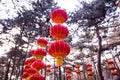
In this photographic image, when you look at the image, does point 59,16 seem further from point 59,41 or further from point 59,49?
point 59,49

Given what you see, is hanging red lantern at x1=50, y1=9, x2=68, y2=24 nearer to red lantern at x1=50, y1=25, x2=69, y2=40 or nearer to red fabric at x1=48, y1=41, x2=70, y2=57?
red lantern at x1=50, y1=25, x2=69, y2=40

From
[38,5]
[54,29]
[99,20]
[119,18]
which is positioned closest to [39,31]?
[38,5]

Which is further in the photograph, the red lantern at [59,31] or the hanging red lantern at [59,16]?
the hanging red lantern at [59,16]

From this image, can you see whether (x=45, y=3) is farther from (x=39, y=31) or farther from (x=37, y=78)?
(x=37, y=78)

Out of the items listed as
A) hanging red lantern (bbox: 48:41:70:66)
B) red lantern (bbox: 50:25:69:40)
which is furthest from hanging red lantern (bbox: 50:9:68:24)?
hanging red lantern (bbox: 48:41:70:66)

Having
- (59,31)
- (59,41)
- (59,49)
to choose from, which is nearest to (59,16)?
(59,31)

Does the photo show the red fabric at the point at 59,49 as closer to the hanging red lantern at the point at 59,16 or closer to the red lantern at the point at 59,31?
the red lantern at the point at 59,31

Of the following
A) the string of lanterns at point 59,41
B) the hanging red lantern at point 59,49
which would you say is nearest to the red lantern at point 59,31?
the string of lanterns at point 59,41

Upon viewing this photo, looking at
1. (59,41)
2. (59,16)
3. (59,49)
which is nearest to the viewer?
(59,49)

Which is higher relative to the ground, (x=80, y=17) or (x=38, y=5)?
(x=38, y=5)

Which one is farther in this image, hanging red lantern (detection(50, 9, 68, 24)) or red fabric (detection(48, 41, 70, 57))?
hanging red lantern (detection(50, 9, 68, 24))

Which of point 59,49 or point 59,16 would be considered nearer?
point 59,49

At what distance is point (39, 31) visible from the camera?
15.0 metres

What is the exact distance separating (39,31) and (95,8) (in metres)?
5.41
